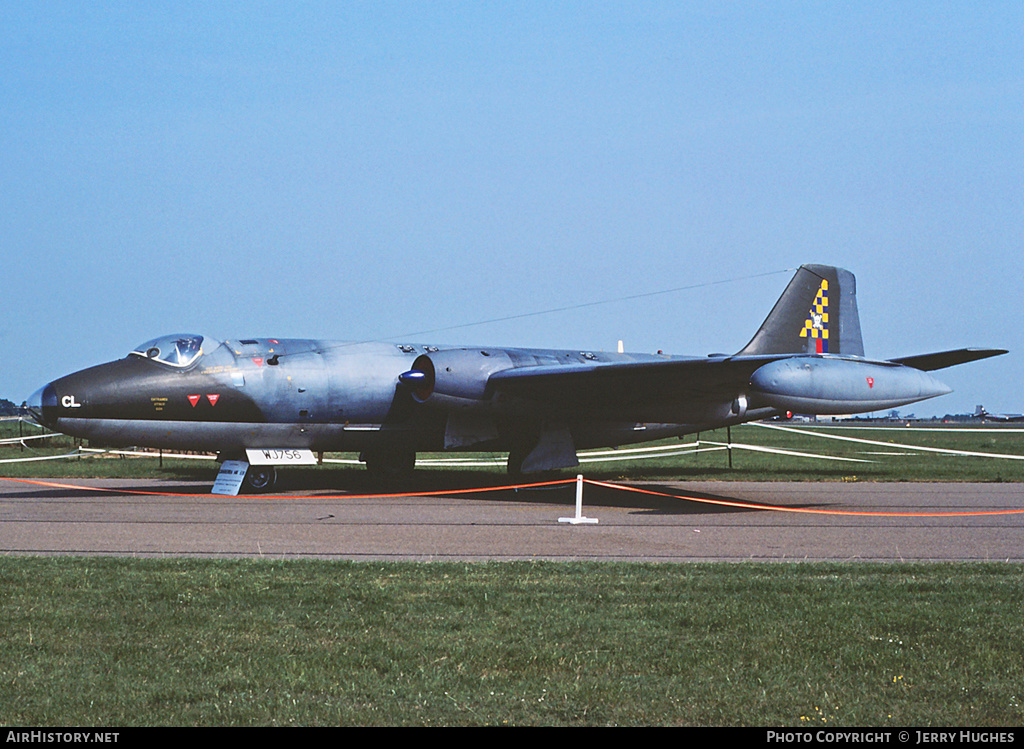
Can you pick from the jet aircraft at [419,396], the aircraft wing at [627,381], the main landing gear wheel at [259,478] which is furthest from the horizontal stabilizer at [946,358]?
the main landing gear wheel at [259,478]

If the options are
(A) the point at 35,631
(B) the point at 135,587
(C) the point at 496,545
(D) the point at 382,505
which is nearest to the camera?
(A) the point at 35,631

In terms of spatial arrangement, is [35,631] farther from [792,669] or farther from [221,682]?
[792,669]

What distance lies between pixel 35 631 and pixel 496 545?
6.16 metres

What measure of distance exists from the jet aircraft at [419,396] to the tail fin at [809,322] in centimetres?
288

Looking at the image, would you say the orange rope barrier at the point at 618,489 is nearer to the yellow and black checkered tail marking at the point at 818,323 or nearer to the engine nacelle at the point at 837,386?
the engine nacelle at the point at 837,386

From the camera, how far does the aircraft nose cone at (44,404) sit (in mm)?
17594

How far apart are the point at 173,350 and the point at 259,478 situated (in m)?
3.26

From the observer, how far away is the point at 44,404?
1759cm

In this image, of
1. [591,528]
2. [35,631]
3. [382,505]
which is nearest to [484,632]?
[35,631]

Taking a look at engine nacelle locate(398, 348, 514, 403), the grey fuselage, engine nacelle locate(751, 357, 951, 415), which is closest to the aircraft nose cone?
the grey fuselage

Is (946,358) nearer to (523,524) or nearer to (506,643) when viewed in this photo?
(523,524)

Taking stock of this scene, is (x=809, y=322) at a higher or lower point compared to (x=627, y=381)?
higher

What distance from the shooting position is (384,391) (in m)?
20.5

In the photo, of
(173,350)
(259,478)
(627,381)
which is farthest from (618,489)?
(173,350)
